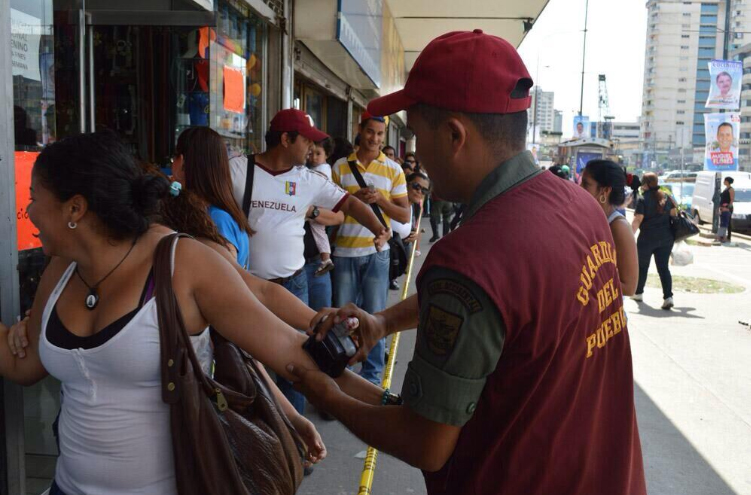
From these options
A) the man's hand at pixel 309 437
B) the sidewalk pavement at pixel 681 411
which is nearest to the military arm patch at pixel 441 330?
the man's hand at pixel 309 437

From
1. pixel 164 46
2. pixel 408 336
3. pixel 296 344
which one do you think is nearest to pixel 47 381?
pixel 296 344

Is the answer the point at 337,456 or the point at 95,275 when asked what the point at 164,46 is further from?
the point at 95,275

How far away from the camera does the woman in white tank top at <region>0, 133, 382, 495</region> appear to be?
6.27ft

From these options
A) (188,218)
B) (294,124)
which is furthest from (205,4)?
(188,218)

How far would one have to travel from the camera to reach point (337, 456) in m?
4.92

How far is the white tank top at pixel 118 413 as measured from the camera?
6.18 ft

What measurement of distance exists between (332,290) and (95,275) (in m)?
4.18

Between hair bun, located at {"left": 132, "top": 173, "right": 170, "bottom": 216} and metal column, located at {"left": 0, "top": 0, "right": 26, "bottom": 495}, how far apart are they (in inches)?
33.5

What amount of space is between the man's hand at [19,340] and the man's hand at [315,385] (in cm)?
85

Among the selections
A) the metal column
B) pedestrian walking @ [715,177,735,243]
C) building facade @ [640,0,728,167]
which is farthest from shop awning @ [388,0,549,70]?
building facade @ [640,0,728,167]

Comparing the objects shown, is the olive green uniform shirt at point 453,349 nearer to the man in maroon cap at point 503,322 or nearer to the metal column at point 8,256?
the man in maroon cap at point 503,322

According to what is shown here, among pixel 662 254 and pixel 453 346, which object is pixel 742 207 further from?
pixel 453 346

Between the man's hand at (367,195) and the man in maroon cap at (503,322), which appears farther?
the man's hand at (367,195)

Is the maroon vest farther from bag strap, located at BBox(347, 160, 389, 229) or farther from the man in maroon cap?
bag strap, located at BBox(347, 160, 389, 229)
